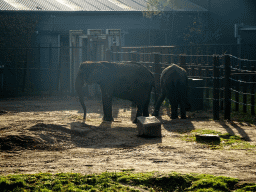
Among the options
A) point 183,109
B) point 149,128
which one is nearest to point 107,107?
point 183,109

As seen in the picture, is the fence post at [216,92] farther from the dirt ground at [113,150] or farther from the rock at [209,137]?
the rock at [209,137]

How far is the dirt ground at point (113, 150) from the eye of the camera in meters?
5.58

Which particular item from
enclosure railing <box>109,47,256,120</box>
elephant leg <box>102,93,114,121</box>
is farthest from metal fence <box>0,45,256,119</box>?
elephant leg <box>102,93,114,121</box>

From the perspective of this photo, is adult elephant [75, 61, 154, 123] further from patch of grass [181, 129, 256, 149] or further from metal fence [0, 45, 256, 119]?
metal fence [0, 45, 256, 119]

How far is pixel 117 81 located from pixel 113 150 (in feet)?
10.3

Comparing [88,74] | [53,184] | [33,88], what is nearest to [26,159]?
[53,184]

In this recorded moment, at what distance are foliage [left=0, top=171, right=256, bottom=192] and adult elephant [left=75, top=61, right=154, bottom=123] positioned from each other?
445 centimetres

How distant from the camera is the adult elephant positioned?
31.2ft

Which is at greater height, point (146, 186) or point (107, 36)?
point (107, 36)

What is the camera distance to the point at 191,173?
523 centimetres

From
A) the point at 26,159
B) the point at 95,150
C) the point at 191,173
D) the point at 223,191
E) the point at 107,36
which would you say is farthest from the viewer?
the point at 107,36

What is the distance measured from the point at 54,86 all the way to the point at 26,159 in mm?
11937

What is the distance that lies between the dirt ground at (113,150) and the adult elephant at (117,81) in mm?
511

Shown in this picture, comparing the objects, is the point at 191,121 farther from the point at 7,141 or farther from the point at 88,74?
the point at 7,141
